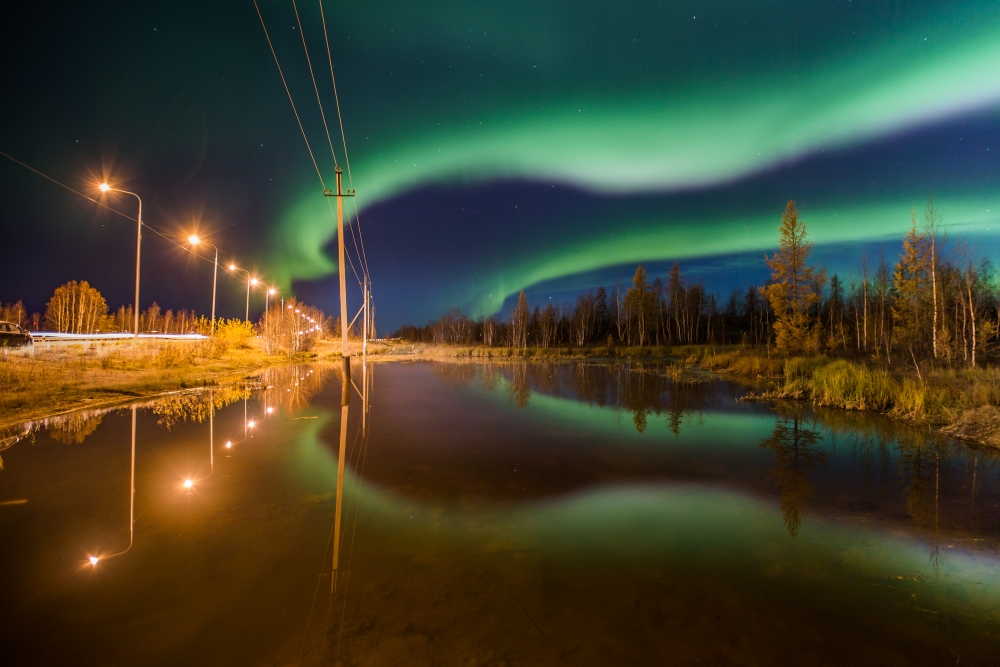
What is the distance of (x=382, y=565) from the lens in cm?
406

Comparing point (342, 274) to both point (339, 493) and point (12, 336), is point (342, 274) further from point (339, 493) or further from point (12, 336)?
point (12, 336)

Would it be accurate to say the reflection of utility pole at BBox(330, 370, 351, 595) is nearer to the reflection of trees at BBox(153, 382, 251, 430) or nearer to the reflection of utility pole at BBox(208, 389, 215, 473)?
the reflection of utility pole at BBox(208, 389, 215, 473)

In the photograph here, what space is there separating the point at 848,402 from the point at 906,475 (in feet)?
25.3

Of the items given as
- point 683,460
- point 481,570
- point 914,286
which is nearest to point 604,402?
point 683,460

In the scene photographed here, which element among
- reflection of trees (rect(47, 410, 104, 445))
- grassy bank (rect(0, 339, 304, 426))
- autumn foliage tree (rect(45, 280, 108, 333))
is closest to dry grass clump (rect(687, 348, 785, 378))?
reflection of trees (rect(47, 410, 104, 445))

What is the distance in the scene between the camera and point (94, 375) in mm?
17562

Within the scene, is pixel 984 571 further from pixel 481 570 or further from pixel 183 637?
pixel 183 637

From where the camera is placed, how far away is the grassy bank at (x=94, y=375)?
12.3 metres

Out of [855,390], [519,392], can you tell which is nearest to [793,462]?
[855,390]

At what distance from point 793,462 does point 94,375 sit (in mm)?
24595

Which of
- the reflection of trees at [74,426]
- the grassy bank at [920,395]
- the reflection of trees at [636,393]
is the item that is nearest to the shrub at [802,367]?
the grassy bank at [920,395]

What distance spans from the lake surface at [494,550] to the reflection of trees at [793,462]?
7 cm

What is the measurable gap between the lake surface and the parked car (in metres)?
20.7

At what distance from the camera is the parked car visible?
22688 mm
